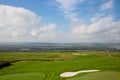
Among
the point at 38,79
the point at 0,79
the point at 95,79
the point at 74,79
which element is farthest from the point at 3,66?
the point at 95,79

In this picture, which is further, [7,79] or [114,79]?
[7,79]

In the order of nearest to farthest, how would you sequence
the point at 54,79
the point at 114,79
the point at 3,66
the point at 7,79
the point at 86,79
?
the point at 114,79
the point at 86,79
the point at 54,79
the point at 7,79
the point at 3,66

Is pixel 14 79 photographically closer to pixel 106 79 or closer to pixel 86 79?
pixel 86 79

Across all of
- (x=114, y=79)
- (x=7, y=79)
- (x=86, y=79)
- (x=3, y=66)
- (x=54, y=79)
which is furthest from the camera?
(x=3, y=66)

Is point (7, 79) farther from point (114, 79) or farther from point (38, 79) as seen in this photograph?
point (114, 79)

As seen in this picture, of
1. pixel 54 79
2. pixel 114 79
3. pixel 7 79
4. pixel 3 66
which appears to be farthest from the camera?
pixel 3 66

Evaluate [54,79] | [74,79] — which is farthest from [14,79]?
[74,79]

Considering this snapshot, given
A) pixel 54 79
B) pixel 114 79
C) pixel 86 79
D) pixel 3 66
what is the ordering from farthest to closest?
pixel 3 66 → pixel 54 79 → pixel 86 79 → pixel 114 79

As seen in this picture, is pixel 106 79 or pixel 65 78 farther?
pixel 65 78
